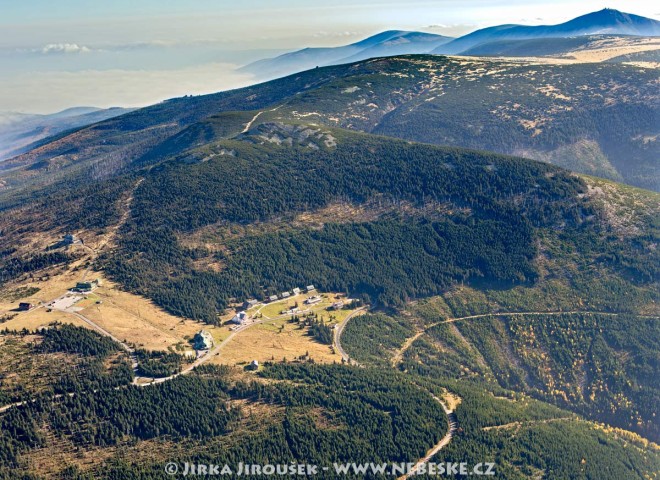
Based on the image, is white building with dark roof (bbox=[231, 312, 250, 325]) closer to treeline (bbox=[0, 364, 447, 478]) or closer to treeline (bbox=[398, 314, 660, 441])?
treeline (bbox=[398, 314, 660, 441])

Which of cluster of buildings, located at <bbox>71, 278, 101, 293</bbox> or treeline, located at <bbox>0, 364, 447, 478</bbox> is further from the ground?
cluster of buildings, located at <bbox>71, 278, 101, 293</bbox>

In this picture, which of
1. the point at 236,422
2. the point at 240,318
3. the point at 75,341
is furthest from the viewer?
the point at 240,318

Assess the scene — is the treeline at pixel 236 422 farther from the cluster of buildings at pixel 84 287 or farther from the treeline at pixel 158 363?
the cluster of buildings at pixel 84 287

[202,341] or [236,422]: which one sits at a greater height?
[202,341]

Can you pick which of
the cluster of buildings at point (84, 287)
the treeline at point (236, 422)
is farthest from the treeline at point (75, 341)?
the cluster of buildings at point (84, 287)

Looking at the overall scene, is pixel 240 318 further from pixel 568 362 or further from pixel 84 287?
pixel 568 362

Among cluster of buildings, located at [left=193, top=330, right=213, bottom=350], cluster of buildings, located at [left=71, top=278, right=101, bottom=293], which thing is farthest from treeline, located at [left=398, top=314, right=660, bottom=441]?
cluster of buildings, located at [left=71, top=278, right=101, bottom=293]

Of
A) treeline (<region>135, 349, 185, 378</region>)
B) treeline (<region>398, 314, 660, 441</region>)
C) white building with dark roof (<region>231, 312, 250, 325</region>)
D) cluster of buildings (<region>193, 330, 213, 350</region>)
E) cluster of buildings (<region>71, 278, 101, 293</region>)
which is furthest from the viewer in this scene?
cluster of buildings (<region>71, 278, 101, 293</region>)

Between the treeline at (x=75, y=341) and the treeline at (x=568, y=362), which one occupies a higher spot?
the treeline at (x=75, y=341)

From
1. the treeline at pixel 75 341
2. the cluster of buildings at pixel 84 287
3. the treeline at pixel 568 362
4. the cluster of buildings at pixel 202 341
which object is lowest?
the treeline at pixel 568 362

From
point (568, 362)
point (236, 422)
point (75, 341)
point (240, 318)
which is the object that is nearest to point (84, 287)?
point (75, 341)

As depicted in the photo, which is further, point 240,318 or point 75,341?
point 240,318
